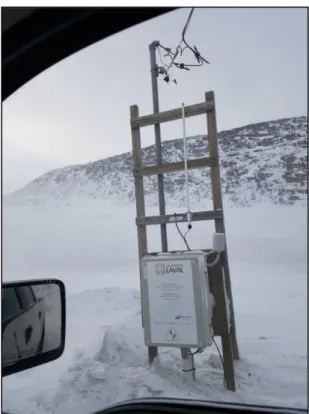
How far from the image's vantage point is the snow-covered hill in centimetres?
361

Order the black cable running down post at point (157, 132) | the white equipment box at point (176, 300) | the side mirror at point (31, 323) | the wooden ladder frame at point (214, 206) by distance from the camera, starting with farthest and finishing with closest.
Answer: the black cable running down post at point (157, 132) → the wooden ladder frame at point (214, 206) → the white equipment box at point (176, 300) → the side mirror at point (31, 323)

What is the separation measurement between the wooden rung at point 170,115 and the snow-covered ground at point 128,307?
0.94 metres

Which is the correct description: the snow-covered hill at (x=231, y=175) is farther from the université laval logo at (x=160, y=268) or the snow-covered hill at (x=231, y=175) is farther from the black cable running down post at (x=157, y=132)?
the université laval logo at (x=160, y=268)

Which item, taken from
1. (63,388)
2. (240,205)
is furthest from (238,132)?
(63,388)

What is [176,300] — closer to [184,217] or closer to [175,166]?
[184,217]

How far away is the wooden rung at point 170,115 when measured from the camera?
2.27 meters

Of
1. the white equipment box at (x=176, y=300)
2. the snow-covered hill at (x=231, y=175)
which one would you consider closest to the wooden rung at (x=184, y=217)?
the white equipment box at (x=176, y=300)

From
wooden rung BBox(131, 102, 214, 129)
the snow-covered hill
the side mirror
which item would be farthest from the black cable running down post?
the side mirror

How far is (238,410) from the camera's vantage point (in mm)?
764

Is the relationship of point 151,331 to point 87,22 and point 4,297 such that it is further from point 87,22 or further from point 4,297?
point 87,22

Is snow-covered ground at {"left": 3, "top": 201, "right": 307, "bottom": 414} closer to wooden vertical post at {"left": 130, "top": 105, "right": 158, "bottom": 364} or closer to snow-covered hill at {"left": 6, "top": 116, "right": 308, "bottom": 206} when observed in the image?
snow-covered hill at {"left": 6, "top": 116, "right": 308, "bottom": 206}

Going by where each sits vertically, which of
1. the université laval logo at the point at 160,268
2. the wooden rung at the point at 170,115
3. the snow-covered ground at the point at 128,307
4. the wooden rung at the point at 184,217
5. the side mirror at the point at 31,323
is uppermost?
the wooden rung at the point at 170,115

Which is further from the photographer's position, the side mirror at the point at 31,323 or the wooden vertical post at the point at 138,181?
the wooden vertical post at the point at 138,181

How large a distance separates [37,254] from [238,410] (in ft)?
16.3
